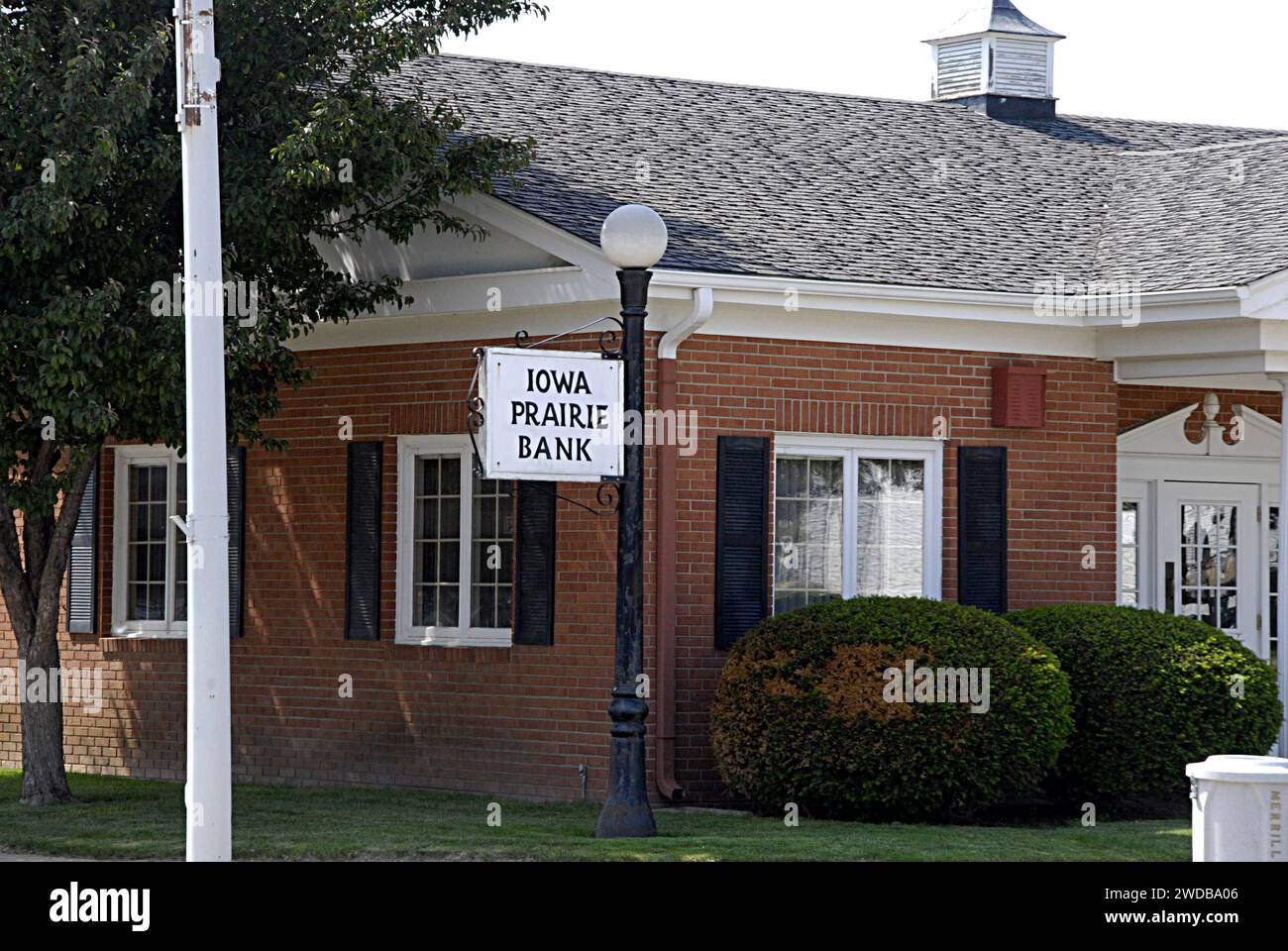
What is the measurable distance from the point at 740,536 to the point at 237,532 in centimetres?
462

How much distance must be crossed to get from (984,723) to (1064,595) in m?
2.99

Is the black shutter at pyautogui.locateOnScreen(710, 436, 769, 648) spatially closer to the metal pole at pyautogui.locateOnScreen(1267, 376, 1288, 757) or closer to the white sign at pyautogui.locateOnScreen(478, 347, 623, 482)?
the white sign at pyautogui.locateOnScreen(478, 347, 623, 482)

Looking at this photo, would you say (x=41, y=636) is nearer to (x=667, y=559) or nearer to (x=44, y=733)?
(x=44, y=733)

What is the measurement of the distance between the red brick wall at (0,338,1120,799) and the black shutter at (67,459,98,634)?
101 millimetres

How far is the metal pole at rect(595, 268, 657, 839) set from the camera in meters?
12.3

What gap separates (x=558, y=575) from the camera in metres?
15.0

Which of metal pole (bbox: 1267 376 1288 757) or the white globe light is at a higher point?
the white globe light

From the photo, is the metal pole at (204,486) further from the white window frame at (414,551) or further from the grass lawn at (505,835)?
the white window frame at (414,551)

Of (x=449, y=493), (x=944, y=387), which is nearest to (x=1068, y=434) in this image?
(x=944, y=387)

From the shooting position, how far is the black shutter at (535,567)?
591 inches

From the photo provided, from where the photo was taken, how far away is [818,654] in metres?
13.7

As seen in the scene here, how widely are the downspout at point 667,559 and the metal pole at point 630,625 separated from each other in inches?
77.7

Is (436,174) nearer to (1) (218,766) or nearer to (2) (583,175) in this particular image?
(2) (583,175)

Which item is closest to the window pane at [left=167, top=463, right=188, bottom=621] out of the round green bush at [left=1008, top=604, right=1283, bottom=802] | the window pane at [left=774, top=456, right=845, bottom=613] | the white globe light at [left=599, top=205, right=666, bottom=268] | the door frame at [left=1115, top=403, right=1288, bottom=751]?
the window pane at [left=774, top=456, right=845, bottom=613]
